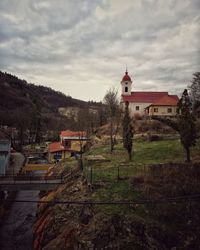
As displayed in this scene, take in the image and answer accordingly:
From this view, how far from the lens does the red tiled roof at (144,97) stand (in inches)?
2328

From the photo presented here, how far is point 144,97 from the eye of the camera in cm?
5978

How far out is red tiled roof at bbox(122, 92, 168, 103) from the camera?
194ft

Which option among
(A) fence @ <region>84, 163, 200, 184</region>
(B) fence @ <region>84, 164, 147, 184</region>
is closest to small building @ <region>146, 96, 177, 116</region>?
(B) fence @ <region>84, 164, 147, 184</region>

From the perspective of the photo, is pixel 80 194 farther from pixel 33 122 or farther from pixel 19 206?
pixel 33 122

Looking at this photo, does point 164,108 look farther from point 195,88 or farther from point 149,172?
point 149,172

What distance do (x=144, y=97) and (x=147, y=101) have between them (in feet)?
4.27

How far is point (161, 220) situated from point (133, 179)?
465 cm

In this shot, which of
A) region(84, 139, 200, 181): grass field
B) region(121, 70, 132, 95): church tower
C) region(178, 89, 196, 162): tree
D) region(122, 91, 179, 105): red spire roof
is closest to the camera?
region(84, 139, 200, 181): grass field

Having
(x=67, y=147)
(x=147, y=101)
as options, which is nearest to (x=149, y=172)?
(x=67, y=147)

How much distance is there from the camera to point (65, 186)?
2559 centimetres

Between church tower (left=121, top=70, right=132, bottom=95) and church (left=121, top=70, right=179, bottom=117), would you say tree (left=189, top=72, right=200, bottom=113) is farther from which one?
church tower (left=121, top=70, right=132, bottom=95)

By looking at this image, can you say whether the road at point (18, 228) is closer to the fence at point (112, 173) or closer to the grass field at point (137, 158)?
the fence at point (112, 173)

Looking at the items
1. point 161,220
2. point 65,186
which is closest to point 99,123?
point 65,186

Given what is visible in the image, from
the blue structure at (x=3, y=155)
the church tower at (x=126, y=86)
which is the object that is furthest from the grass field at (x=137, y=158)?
the church tower at (x=126, y=86)
